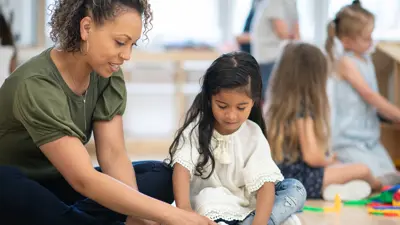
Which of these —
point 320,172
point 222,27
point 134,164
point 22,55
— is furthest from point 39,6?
point 134,164

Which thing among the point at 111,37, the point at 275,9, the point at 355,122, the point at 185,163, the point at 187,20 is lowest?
the point at 355,122

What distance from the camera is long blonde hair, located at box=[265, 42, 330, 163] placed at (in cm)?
274

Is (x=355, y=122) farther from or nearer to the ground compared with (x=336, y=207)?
farther from the ground

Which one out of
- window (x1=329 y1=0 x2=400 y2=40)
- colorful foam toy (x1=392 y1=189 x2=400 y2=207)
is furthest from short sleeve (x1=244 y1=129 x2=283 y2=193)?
window (x1=329 y1=0 x2=400 y2=40)

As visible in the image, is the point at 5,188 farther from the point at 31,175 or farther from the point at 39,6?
the point at 39,6

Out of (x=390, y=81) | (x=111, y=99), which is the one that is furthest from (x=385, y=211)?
(x=390, y=81)

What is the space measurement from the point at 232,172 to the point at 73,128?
53 cm

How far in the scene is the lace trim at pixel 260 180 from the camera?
1921 millimetres

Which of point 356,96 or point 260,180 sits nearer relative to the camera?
point 260,180

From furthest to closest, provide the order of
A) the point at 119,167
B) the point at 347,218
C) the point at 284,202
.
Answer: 1. the point at 347,218
2. the point at 284,202
3. the point at 119,167

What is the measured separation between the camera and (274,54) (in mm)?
3939

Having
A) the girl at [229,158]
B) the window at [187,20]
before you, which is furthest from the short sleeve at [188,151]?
the window at [187,20]

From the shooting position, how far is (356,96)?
3.29m

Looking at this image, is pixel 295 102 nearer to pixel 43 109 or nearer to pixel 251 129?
pixel 251 129
